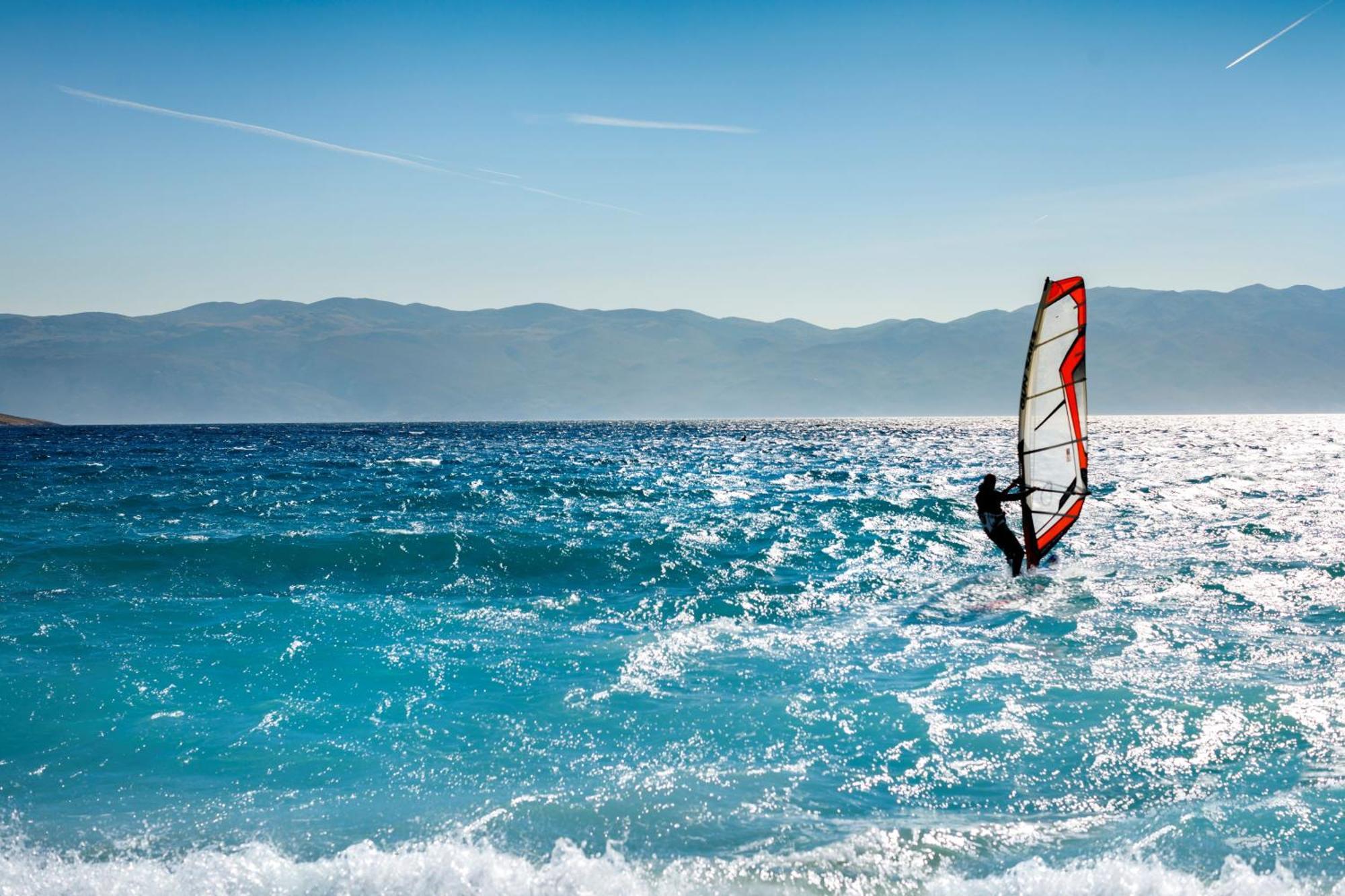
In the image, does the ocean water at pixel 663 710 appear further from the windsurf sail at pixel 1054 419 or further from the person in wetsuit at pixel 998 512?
the windsurf sail at pixel 1054 419

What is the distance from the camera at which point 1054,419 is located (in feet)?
50.0

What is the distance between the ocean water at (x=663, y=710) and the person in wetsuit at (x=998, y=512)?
59 cm

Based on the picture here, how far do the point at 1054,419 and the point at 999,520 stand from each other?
1.90 m

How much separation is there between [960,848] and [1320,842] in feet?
7.98

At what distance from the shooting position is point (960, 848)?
252 inches

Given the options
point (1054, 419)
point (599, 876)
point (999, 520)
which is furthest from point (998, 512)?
point (599, 876)

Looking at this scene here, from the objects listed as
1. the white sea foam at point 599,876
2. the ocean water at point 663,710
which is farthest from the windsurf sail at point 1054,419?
the white sea foam at point 599,876

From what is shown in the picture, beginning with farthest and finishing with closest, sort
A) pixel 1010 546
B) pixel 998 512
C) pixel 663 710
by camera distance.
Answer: pixel 1010 546 → pixel 998 512 → pixel 663 710

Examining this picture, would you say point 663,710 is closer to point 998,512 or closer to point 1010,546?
point 998,512

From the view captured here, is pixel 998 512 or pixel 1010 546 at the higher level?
pixel 998 512

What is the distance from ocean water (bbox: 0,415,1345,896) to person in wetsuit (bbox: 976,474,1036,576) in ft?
1.93

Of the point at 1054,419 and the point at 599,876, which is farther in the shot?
the point at 1054,419

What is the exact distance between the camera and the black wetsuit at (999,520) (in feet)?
→ 50.8

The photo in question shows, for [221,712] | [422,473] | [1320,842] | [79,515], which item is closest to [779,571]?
[221,712]
